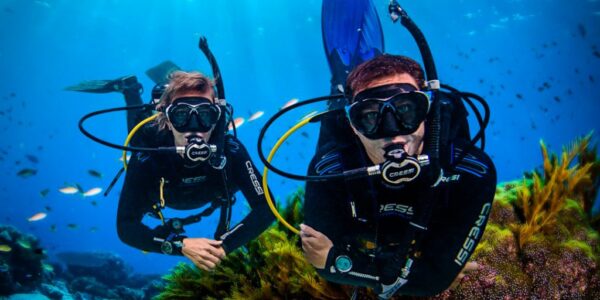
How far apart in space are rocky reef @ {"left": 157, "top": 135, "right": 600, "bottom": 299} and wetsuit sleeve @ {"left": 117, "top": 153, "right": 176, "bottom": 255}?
2.42 ft

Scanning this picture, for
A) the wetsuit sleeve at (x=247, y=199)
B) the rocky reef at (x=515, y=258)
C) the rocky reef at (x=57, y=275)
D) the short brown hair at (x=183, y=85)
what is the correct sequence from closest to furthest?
1. the rocky reef at (x=515, y=258)
2. the wetsuit sleeve at (x=247, y=199)
3. the short brown hair at (x=183, y=85)
4. the rocky reef at (x=57, y=275)

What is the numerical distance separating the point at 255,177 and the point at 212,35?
155ft

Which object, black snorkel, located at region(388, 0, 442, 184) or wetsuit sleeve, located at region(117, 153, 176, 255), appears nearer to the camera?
black snorkel, located at region(388, 0, 442, 184)

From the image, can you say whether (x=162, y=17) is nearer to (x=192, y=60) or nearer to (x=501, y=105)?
(x=192, y=60)

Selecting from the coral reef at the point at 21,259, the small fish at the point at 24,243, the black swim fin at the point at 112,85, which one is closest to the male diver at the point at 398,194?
the black swim fin at the point at 112,85

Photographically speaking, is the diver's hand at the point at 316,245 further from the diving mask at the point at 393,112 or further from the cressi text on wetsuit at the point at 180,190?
the cressi text on wetsuit at the point at 180,190

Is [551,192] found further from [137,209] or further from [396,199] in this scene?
[137,209]

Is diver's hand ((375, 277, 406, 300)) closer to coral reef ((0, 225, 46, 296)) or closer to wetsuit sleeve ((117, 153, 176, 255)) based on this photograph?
wetsuit sleeve ((117, 153, 176, 255))

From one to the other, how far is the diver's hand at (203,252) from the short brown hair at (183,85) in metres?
2.10

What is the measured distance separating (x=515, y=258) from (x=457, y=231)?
3.90 feet

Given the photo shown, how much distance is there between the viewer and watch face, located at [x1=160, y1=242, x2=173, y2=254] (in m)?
3.83

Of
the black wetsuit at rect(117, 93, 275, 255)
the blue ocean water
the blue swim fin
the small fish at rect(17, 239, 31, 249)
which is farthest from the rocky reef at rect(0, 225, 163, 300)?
the blue swim fin

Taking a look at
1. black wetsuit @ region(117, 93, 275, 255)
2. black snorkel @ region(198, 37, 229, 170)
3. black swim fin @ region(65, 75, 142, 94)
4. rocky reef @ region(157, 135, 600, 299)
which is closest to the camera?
rocky reef @ region(157, 135, 600, 299)

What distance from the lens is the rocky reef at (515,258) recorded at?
306 centimetres
